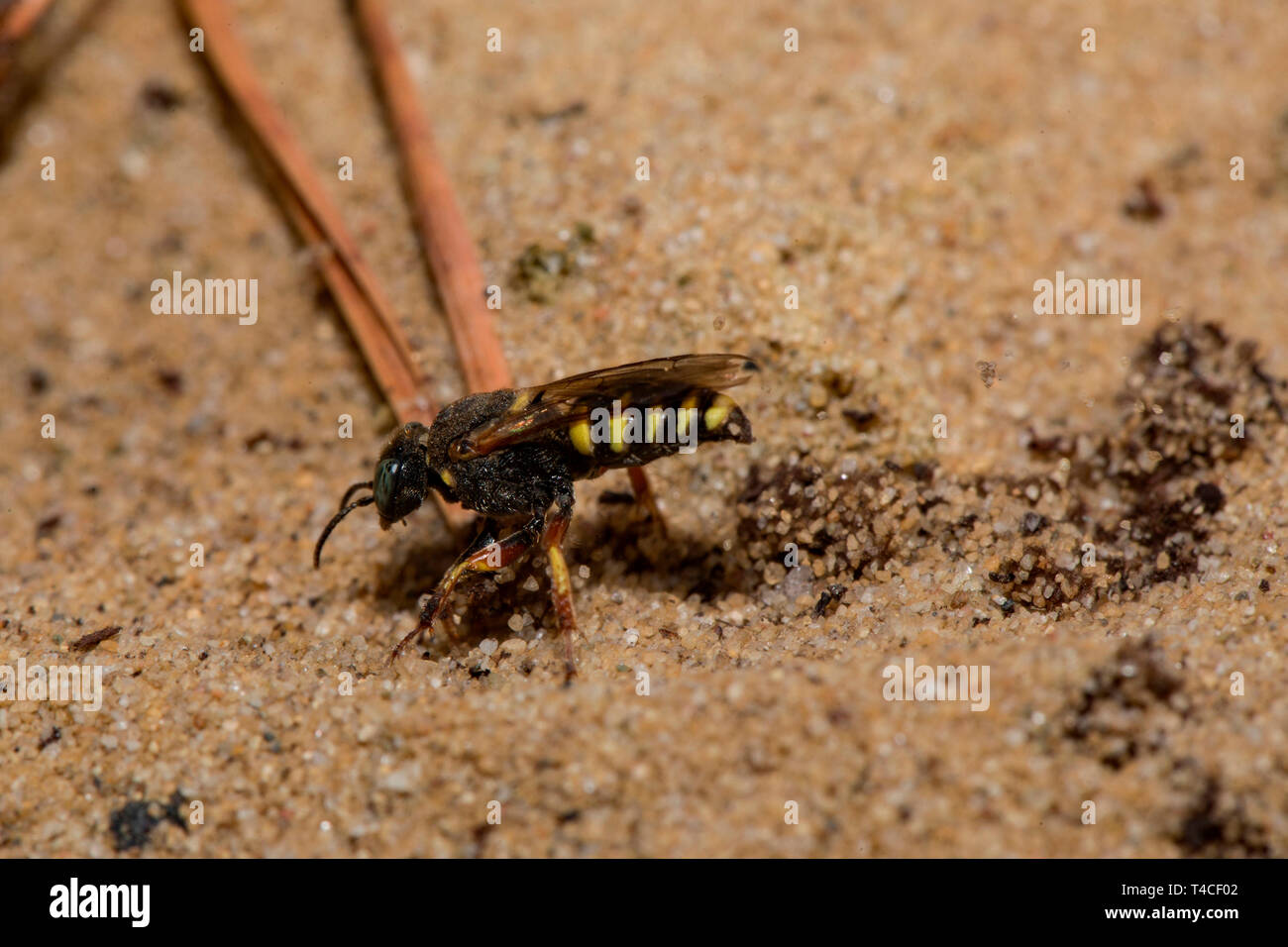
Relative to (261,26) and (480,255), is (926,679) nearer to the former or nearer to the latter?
(480,255)

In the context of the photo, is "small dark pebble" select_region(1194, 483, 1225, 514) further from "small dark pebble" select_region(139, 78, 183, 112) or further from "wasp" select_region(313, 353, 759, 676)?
"small dark pebble" select_region(139, 78, 183, 112)

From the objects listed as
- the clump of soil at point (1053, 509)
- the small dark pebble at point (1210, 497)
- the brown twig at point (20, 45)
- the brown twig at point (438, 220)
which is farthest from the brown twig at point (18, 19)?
the small dark pebble at point (1210, 497)

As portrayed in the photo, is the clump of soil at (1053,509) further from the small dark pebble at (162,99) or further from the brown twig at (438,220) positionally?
the small dark pebble at (162,99)

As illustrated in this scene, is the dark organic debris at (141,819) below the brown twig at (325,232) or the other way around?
below

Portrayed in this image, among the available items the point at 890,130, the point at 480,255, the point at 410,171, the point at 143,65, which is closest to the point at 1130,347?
the point at 890,130

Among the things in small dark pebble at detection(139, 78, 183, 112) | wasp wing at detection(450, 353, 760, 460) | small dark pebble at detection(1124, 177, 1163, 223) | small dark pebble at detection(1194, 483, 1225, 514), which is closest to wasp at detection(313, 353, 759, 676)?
wasp wing at detection(450, 353, 760, 460)

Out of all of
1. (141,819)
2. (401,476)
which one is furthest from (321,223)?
(141,819)
